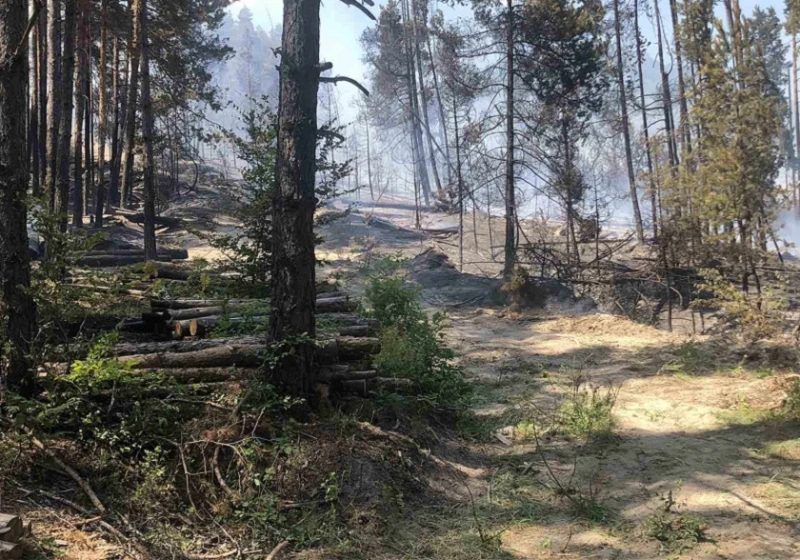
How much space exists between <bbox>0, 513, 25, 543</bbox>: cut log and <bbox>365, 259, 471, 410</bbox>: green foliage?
4.35m

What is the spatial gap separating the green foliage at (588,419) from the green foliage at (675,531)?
83.8 inches

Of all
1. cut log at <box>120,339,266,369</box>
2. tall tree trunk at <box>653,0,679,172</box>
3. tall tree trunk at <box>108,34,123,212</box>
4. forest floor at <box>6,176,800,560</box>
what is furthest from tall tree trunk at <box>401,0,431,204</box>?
cut log at <box>120,339,266,369</box>

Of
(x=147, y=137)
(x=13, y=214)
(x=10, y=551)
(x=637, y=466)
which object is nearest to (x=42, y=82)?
(x=147, y=137)

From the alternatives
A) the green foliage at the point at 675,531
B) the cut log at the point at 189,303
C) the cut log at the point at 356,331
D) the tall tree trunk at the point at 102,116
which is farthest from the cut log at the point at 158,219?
the green foliage at the point at 675,531

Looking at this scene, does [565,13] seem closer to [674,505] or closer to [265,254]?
[265,254]

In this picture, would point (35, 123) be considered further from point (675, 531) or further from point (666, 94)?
point (666, 94)

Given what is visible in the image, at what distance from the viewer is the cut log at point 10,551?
3020 millimetres

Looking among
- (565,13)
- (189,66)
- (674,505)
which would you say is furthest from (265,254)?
(189,66)

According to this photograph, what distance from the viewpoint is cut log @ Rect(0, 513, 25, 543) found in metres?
3.14

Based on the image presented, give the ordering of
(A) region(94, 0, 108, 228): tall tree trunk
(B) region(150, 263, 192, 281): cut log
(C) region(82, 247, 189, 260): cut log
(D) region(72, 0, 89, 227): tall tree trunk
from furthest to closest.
Result: 1. (A) region(94, 0, 108, 228): tall tree trunk
2. (D) region(72, 0, 89, 227): tall tree trunk
3. (C) region(82, 247, 189, 260): cut log
4. (B) region(150, 263, 192, 281): cut log

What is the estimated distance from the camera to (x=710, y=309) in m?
15.5

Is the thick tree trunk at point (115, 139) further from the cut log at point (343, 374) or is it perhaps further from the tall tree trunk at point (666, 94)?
the tall tree trunk at point (666, 94)

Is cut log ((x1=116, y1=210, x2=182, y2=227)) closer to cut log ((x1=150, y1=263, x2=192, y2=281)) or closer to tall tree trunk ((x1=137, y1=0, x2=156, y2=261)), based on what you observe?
tall tree trunk ((x1=137, y1=0, x2=156, y2=261))

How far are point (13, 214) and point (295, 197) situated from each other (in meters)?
2.18
